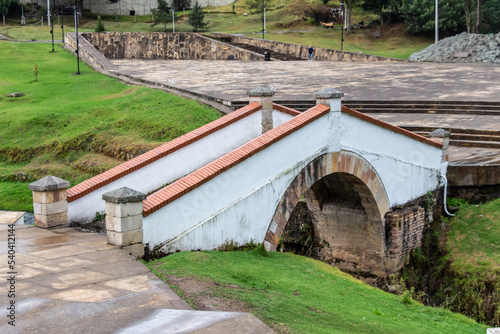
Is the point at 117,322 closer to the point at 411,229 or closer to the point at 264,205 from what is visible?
the point at 264,205

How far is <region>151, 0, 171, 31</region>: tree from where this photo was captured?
52.5 metres

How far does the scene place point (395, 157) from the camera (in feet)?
43.2

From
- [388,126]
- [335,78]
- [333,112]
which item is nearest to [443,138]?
[388,126]

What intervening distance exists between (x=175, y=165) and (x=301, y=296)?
469cm

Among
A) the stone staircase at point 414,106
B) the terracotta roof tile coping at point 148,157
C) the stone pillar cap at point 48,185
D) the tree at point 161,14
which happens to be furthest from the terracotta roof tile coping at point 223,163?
the tree at point 161,14

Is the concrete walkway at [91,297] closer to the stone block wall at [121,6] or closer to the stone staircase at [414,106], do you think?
the stone staircase at [414,106]

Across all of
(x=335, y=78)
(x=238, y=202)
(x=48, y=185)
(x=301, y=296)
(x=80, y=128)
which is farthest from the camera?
(x=335, y=78)

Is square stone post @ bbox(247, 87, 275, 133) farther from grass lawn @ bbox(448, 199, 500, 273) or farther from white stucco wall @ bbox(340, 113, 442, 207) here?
grass lawn @ bbox(448, 199, 500, 273)

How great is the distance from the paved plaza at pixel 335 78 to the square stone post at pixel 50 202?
9.80 meters

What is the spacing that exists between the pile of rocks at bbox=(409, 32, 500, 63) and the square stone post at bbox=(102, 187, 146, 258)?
2865 centimetres

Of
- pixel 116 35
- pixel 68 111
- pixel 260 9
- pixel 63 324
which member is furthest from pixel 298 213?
pixel 260 9

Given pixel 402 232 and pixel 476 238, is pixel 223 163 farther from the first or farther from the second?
pixel 476 238

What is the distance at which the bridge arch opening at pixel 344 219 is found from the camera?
1243 cm

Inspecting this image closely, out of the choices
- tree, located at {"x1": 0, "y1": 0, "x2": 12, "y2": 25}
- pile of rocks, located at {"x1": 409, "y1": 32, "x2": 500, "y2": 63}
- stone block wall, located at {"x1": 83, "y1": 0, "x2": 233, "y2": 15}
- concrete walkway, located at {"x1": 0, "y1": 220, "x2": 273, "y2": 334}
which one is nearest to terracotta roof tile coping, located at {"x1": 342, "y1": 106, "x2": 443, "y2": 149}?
concrete walkway, located at {"x1": 0, "y1": 220, "x2": 273, "y2": 334}
